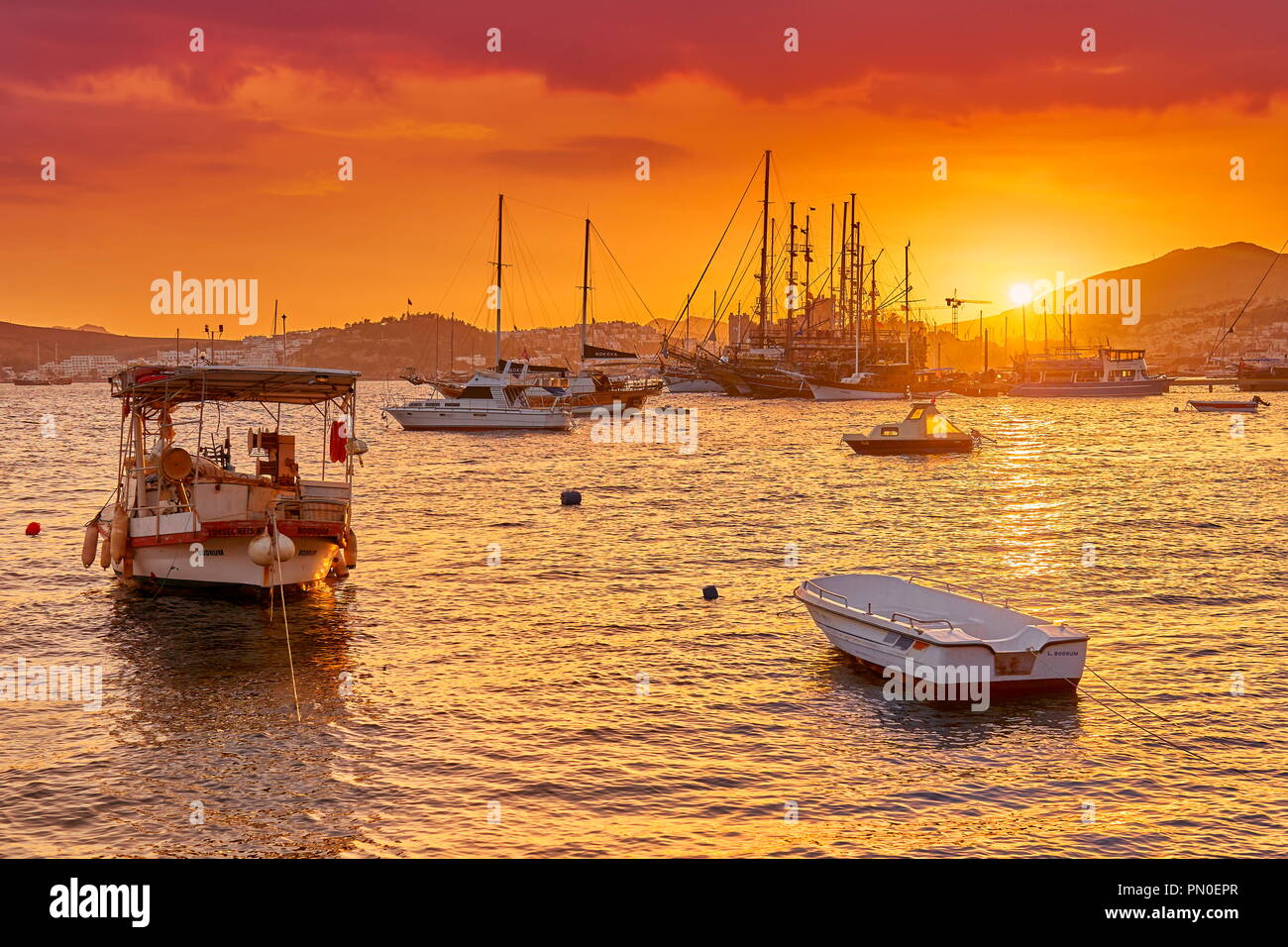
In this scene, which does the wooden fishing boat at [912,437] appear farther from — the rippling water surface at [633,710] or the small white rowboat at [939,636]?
the small white rowboat at [939,636]

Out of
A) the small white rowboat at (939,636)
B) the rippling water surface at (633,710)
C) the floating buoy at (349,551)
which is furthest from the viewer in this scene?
the floating buoy at (349,551)

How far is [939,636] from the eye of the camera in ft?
62.8

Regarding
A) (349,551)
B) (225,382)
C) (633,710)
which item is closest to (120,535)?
(225,382)

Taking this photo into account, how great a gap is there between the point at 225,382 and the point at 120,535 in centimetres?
466

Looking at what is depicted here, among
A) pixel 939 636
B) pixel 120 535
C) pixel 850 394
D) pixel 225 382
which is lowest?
pixel 939 636

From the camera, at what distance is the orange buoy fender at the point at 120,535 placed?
27.8 metres

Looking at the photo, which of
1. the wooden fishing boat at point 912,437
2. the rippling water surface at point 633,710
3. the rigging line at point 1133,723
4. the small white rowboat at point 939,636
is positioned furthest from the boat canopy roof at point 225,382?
the wooden fishing boat at point 912,437

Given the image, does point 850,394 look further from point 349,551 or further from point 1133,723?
point 1133,723

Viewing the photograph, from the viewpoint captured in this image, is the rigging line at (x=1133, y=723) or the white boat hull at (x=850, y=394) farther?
the white boat hull at (x=850, y=394)

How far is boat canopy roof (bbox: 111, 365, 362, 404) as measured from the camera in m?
26.9

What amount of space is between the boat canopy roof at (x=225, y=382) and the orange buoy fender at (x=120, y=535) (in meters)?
3.25

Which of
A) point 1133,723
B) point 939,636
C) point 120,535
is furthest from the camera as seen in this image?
point 120,535

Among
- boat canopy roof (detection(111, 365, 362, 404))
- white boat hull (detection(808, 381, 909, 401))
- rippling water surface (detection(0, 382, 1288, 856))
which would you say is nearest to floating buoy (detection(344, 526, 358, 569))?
rippling water surface (detection(0, 382, 1288, 856))

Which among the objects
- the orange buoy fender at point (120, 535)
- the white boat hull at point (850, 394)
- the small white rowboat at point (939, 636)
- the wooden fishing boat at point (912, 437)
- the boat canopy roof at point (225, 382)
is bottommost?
the small white rowboat at point (939, 636)
